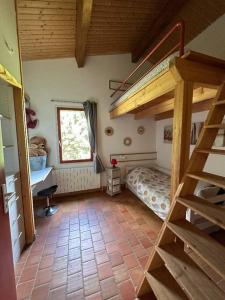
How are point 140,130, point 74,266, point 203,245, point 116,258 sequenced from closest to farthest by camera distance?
point 203,245
point 74,266
point 116,258
point 140,130

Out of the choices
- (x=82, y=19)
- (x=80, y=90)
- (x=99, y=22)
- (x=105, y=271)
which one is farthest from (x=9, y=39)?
(x=105, y=271)

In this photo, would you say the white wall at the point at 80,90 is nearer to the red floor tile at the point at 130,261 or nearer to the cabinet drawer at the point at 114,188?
the cabinet drawer at the point at 114,188

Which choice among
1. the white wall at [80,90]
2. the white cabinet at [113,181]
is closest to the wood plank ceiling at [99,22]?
the white wall at [80,90]

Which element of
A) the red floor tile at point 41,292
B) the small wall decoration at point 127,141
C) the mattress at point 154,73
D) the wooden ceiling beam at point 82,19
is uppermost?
the wooden ceiling beam at point 82,19

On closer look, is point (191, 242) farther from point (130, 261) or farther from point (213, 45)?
point (213, 45)

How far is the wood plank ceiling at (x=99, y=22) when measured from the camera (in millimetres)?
2189

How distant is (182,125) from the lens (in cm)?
144

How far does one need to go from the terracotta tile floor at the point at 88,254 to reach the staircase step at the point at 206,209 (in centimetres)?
105

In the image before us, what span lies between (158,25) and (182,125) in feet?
8.34

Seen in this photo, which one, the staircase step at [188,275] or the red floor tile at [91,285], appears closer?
the staircase step at [188,275]

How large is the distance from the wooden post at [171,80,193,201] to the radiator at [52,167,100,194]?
2.55m

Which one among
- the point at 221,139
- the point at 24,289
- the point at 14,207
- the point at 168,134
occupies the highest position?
the point at 168,134

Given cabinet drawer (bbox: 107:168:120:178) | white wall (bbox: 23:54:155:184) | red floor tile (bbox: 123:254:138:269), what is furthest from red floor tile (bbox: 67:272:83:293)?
white wall (bbox: 23:54:155:184)

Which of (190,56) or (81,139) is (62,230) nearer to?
(81,139)
